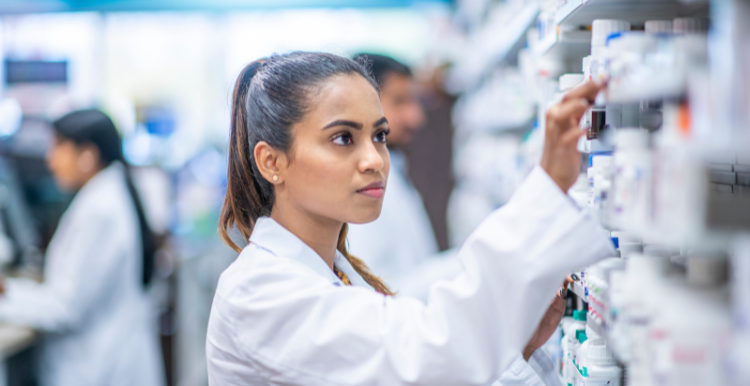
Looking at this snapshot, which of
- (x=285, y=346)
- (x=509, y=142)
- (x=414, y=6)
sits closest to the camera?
(x=285, y=346)

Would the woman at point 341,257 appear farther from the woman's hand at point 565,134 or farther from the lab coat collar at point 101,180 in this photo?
the lab coat collar at point 101,180

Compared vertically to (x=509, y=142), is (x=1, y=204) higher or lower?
lower

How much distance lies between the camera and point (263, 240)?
121cm

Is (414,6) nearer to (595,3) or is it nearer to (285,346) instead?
(595,3)

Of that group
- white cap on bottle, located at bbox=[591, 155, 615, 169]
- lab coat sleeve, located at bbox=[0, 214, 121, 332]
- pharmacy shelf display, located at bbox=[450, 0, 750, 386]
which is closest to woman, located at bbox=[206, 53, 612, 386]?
pharmacy shelf display, located at bbox=[450, 0, 750, 386]

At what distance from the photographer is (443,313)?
3.00ft

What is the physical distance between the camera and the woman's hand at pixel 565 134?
0.89 meters

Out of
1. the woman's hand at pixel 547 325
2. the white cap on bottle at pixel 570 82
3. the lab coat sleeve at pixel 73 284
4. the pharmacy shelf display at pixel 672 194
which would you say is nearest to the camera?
the pharmacy shelf display at pixel 672 194

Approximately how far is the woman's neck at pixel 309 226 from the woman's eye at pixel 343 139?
7.0 inches

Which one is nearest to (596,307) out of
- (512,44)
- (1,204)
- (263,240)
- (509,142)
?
(263,240)

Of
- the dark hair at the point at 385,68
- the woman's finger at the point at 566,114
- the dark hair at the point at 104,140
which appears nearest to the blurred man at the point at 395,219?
the dark hair at the point at 385,68

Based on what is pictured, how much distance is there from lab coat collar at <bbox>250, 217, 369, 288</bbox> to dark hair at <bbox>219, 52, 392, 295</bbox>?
4.3 inches

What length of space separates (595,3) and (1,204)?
3.83 meters

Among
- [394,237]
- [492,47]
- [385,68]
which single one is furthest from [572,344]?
[492,47]
